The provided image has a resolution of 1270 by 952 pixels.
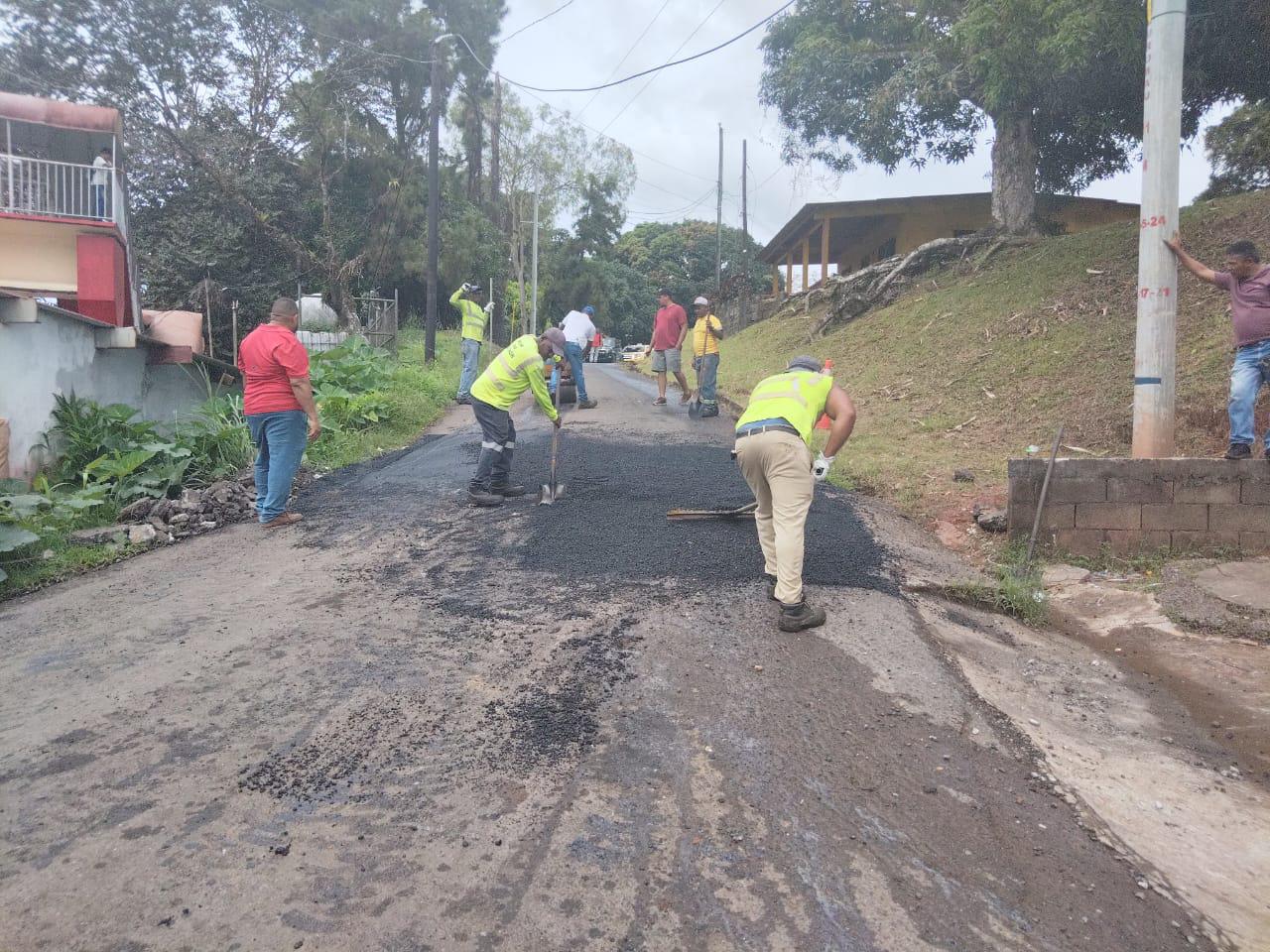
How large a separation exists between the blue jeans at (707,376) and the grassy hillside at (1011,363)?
3.65 feet

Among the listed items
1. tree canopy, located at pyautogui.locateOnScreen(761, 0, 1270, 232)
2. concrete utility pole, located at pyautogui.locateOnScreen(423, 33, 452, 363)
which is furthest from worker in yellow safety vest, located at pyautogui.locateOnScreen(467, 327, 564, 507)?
concrete utility pole, located at pyautogui.locateOnScreen(423, 33, 452, 363)

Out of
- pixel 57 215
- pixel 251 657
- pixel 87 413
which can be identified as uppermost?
pixel 57 215

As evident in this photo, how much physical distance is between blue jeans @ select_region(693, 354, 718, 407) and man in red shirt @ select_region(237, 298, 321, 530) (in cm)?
579

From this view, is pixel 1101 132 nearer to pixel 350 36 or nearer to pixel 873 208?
pixel 873 208

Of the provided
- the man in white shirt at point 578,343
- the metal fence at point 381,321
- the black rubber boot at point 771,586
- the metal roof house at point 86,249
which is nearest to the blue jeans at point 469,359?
the man in white shirt at point 578,343

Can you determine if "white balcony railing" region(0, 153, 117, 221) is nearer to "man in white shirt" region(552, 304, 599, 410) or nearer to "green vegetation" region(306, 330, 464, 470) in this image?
"green vegetation" region(306, 330, 464, 470)

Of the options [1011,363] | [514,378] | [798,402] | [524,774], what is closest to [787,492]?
[798,402]

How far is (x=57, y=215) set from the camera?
39.6 ft

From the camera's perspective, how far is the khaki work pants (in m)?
4.54

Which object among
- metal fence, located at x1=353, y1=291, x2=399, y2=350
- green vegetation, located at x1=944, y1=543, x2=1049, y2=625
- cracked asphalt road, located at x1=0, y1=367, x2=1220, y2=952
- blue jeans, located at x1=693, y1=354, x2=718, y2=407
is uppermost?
metal fence, located at x1=353, y1=291, x2=399, y2=350

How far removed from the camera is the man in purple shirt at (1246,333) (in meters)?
5.64

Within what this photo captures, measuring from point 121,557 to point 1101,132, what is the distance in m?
17.8

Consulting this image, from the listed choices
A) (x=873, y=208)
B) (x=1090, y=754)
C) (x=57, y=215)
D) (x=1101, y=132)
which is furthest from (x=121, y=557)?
(x=873, y=208)

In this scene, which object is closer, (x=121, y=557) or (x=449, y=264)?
(x=121, y=557)
